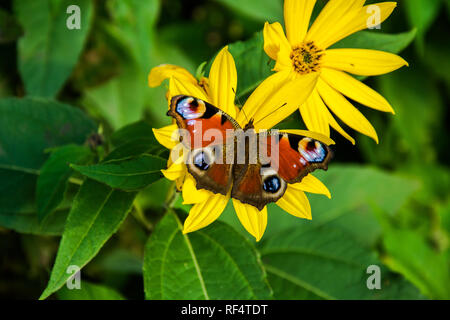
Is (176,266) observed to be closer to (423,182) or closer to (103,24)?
(103,24)

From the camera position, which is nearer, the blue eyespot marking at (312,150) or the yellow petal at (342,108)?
the blue eyespot marking at (312,150)

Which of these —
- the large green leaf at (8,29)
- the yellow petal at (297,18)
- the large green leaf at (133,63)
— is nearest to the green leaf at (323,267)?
the yellow petal at (297,18)

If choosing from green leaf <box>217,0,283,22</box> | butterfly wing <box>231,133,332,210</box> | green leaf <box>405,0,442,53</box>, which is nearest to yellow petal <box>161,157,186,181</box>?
butterfly wing <box>231,133,332,210</box>

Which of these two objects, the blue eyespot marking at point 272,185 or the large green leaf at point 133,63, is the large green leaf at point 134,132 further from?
the large green leaf at point 133,63

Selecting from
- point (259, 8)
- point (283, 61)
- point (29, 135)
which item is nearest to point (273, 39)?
point (283, 61)

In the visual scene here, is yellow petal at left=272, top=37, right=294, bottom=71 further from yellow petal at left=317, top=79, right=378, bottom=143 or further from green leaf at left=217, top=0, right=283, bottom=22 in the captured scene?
green leaf at left=217, top=0, right=283, bottom=22

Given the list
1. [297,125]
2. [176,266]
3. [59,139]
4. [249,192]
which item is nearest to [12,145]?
[59,139]
